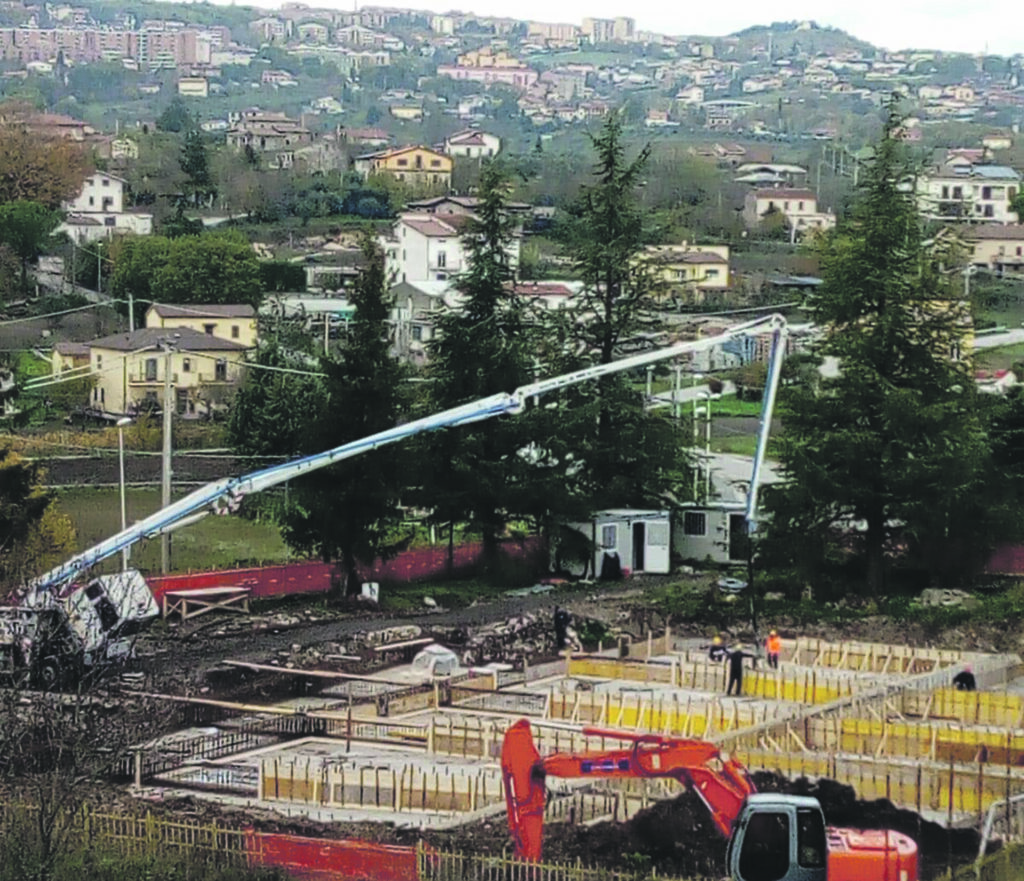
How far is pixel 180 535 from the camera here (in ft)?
106

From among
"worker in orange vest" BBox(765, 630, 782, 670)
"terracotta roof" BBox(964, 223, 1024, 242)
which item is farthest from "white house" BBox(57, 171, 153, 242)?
"worker in orange vest" BBox(765, 630, 782, 670)

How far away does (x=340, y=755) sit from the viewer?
17.6 metres

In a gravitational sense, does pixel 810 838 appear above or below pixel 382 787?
above

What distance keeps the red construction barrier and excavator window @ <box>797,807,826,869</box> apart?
102 inches

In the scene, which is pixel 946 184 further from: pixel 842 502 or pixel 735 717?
pixel 735 717

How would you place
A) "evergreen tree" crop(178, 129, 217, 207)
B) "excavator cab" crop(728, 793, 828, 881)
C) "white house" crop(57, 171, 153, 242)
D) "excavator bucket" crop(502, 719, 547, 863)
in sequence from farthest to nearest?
"evergreen tree" crop(178, 129, 217, 207) → "white house" crop(57, 171, 153, 242) → "excavator bucket" crop(502, 719, 547, 863) → "excavator cab" crop(728, 793, 828, 881)

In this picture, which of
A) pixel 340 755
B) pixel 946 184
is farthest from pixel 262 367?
pixel 946 184

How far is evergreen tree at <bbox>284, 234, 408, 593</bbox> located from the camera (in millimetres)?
25141

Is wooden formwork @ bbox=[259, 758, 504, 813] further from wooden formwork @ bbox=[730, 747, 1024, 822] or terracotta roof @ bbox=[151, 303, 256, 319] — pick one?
terracotta roof @ bbox=[151, 303, 256, 319]

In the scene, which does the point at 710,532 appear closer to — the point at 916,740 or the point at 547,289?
the point at 916,740

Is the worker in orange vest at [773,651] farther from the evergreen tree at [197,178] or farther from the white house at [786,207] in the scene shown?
the white house at [786,207]

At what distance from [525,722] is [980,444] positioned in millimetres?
12801

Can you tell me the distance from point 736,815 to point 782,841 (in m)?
0.84

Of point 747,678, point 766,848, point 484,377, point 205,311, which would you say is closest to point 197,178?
point 205,311
